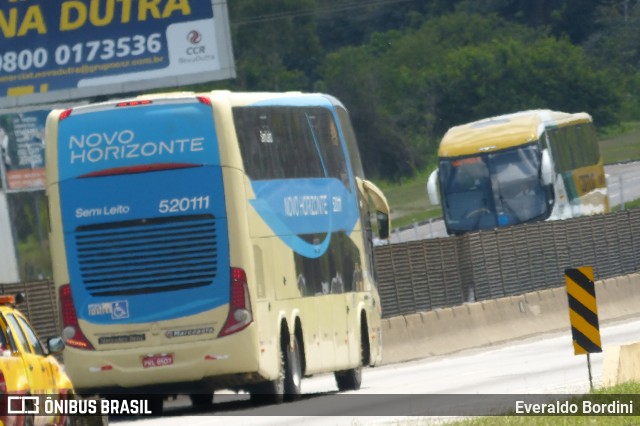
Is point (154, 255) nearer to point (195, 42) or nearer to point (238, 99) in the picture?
point (238, 99)

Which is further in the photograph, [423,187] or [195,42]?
[423,187]

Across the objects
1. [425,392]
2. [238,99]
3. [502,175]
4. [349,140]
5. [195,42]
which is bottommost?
[425,392]

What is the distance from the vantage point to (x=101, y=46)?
43781mm

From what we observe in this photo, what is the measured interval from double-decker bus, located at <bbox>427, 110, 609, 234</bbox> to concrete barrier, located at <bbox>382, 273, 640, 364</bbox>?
13.2 m

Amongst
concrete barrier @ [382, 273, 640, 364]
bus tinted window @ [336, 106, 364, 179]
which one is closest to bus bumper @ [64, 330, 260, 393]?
bus tinted window @ [336, 106, 364, 179]

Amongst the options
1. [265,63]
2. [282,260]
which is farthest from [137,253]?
[265,63]

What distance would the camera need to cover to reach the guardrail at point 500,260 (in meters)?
32.6

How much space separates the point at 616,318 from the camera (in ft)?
123

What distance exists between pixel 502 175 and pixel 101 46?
13.9 meters

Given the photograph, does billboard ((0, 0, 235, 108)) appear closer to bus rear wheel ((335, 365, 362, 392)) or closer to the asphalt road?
the asphalt road

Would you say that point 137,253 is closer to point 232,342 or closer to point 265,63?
point 232,342

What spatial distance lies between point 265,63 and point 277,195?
100508 millimetres

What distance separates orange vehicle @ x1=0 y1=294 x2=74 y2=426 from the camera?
1442 cm

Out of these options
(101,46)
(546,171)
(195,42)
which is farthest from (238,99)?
(546,171)
